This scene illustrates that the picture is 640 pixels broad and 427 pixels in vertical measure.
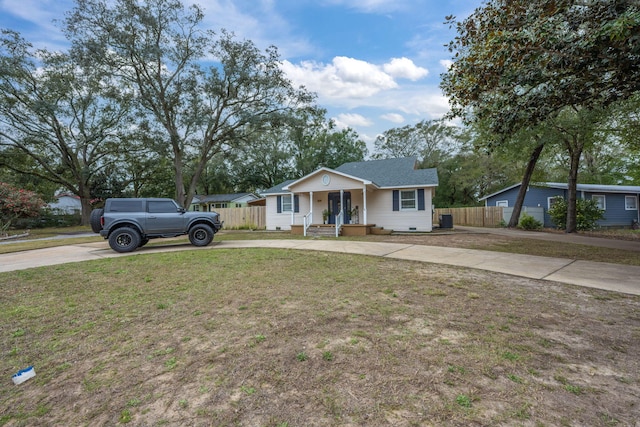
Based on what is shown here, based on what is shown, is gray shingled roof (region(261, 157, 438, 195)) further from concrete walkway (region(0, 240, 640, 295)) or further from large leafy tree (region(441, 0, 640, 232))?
large leafy tree (region(441, 0, 640, 232))

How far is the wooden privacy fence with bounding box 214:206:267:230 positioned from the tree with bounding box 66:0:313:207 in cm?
351

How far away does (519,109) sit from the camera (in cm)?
693

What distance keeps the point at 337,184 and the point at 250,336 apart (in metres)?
12.7

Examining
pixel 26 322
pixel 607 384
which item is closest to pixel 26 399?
pixel 26 322

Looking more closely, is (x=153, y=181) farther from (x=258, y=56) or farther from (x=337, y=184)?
(x=337, y=184)

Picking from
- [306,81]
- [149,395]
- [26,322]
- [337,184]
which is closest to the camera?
[149,395]

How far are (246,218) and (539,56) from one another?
17.7 m

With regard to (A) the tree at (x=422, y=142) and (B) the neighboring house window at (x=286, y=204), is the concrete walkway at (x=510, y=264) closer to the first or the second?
(B) the neighboring house window at (x=286, y=204)

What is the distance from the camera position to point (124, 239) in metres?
9.42

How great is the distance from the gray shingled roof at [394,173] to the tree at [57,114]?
1646cm

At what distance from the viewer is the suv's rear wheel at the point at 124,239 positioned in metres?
9.16

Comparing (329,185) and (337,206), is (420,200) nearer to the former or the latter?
(337,206)

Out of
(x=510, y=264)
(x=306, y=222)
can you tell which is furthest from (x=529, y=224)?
(x=510, y=264)

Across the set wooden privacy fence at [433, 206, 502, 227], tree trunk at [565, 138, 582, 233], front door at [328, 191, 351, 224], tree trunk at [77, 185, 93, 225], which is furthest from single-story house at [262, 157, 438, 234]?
tree trunk at [77, 185, 93, 225]
